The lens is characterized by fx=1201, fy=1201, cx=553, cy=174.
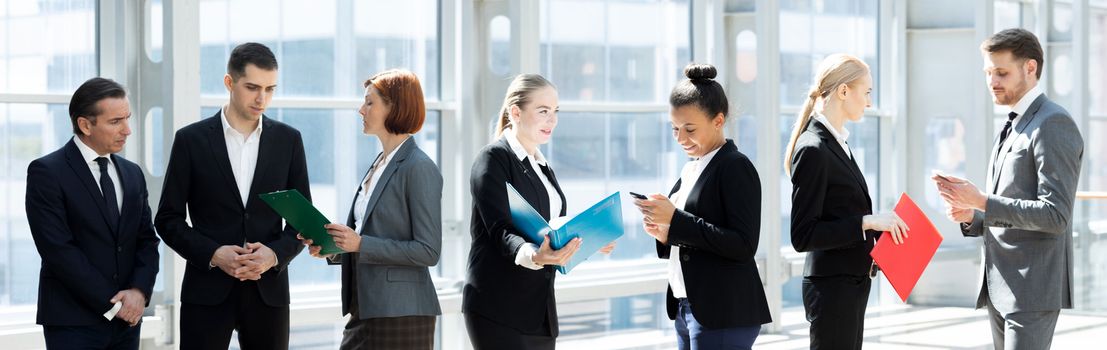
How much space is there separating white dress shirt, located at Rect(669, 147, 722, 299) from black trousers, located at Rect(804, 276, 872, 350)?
0.40 metres

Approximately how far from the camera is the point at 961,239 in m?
9.42

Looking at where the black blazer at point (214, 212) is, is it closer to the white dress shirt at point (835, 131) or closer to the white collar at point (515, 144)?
the white collar at point (515, 144)

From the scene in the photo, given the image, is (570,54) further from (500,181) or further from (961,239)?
(961,239)

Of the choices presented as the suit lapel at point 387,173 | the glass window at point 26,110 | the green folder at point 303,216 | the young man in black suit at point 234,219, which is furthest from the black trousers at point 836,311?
the glass window at point 26,110

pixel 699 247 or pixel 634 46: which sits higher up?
pixel 634 46

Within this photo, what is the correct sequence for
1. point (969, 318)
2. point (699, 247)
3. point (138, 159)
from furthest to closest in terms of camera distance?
point (969, 318) → point (138, 159) → point (699, 247)

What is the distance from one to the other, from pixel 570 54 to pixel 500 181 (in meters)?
3.47

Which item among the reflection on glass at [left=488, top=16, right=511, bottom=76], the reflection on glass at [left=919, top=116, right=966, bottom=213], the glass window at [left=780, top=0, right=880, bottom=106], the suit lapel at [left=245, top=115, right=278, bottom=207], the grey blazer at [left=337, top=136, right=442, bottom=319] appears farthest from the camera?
the reflection on glass at [left=919, top=116, right=966, bottom=213]

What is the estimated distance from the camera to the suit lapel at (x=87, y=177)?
3.40 metres

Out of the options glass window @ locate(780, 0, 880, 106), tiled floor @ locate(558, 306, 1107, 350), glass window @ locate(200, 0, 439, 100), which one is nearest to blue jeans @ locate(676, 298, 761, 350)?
glass window @ locate(200, 0, 439, 100)

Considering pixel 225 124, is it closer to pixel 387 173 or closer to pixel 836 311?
pixel 387 173

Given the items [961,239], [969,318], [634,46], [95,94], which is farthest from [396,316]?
[961,239]

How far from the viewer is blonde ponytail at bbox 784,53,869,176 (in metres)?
3.58

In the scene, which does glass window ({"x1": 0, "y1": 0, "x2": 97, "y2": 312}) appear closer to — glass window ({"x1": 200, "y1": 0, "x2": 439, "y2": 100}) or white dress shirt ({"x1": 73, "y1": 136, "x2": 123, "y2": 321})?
glass window ({"x1": 200, "y1": 0, "x2": 439, "y2": 100})
